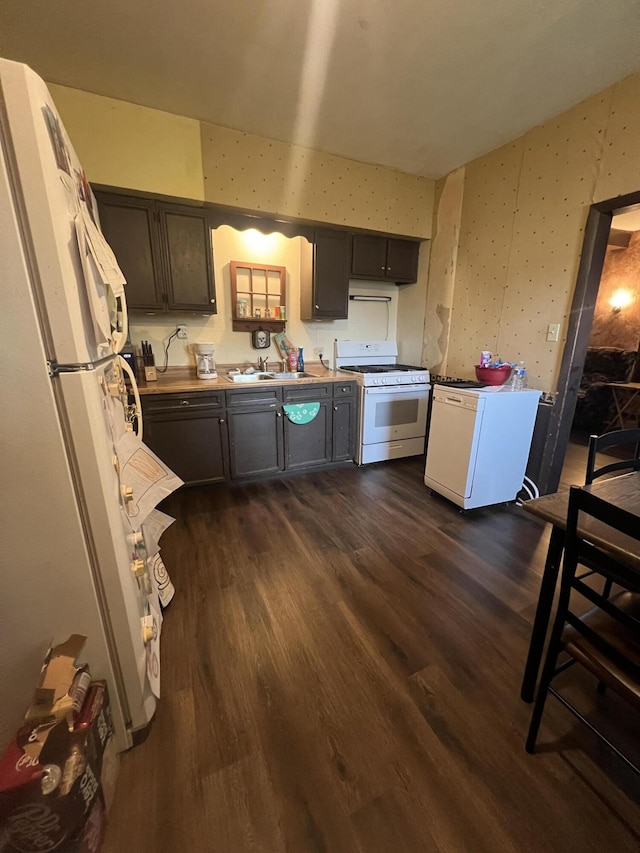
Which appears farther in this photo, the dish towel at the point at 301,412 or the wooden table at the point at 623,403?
the wooden table at the point at 623,403

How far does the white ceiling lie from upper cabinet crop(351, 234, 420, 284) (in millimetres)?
931

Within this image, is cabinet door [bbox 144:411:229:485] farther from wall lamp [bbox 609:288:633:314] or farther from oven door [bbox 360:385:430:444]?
wall lamp [bbox 609:288:633:314]

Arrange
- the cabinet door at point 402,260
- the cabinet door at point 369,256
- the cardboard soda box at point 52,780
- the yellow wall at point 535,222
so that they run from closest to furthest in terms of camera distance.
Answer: the cardboard soda box at point 52,780 < the yellow wall at point 535,222 < the cabinet door at point 369,256 < the cabinet door at point 402,260

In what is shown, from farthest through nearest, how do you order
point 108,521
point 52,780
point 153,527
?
point 153,527 → point 108,521 → point 52,780

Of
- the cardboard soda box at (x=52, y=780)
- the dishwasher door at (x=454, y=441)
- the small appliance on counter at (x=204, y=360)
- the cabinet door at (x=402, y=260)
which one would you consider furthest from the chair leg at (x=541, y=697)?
the cabinet door at (x=402, y=260)

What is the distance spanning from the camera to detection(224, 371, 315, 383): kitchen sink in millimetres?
3136

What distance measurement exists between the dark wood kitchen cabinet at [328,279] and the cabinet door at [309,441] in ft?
3.04

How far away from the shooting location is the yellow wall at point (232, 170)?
2.28 meters

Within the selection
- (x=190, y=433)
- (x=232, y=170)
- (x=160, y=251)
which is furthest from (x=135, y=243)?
(x=190, y=433)

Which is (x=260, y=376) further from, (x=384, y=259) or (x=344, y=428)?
(x=384, y=259)

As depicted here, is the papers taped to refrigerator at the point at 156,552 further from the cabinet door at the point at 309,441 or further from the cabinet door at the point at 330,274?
the cabinet door at the point at 330,274

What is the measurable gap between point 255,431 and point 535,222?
2.72 m

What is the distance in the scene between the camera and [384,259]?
3.50 metres

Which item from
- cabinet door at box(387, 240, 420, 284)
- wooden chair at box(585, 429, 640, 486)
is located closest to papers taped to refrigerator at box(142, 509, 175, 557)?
wooden chair at box(585, 429, 640, 486)
